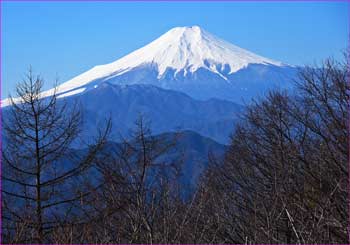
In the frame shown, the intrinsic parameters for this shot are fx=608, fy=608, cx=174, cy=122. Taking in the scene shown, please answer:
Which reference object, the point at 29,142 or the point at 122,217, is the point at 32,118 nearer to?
the point at 29,142

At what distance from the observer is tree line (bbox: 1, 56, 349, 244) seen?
6432 millimetres

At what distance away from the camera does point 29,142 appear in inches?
352

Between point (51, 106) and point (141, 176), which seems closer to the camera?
point (141, 176)

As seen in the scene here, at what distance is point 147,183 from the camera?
7.95 m

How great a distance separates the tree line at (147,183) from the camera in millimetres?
6432

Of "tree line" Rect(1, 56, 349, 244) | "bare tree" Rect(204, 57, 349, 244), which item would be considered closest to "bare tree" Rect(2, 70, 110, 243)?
"tree line" Rect(1, 56, 349, 244)

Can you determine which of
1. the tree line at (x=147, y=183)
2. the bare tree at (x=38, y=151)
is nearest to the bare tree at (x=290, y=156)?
the tree line at (x=147, y=183)

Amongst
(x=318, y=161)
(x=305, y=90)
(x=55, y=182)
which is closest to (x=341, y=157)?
(x=318, y=161)

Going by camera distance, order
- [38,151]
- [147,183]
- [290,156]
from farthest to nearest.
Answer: [290,156]
[38,151]
[147,183]

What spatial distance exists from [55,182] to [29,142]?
0.81 metres

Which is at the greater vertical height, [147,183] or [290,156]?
[290,156]

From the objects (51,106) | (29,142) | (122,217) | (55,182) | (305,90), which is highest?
(305,90)

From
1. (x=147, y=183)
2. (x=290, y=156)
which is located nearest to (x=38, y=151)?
(x=147, y=183)

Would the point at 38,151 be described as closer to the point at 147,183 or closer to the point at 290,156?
the point at 147,183
